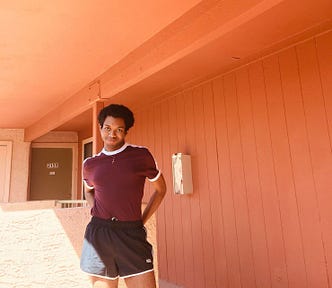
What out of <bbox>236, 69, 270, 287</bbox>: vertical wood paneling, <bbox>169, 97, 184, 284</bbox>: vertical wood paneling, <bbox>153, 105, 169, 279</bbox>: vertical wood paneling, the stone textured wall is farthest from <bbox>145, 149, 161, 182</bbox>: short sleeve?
<bbox>153, 105, 169, 279</bbox>: vertical wood paneling

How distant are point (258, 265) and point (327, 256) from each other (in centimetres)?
65

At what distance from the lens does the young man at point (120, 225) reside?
4.10 ft

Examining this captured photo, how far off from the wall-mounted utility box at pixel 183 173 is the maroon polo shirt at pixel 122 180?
2099 mm

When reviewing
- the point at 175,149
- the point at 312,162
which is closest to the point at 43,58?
the point at 175,149

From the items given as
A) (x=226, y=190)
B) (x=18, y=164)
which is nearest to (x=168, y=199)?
(x=226, y=190)

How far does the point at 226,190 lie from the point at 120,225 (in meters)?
1.98

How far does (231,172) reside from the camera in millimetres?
3031

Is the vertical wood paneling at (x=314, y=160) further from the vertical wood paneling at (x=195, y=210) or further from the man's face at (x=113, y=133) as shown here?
the man's face at (x=113, y=133)

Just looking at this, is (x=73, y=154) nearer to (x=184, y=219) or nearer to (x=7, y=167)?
(x=7, y=167)

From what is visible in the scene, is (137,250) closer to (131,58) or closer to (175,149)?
(131,58)

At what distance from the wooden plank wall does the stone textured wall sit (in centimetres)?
A: 143

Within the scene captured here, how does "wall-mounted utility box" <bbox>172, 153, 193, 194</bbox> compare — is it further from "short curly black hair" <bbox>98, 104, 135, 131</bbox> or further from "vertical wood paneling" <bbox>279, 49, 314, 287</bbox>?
"short curly black hair" <bbox>98, 104, 135, 131</bbox>

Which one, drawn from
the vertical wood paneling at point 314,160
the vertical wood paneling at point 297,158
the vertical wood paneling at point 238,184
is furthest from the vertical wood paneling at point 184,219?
the vertical wood paneling at point 314,160

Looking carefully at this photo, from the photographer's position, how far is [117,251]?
1.25 metres
